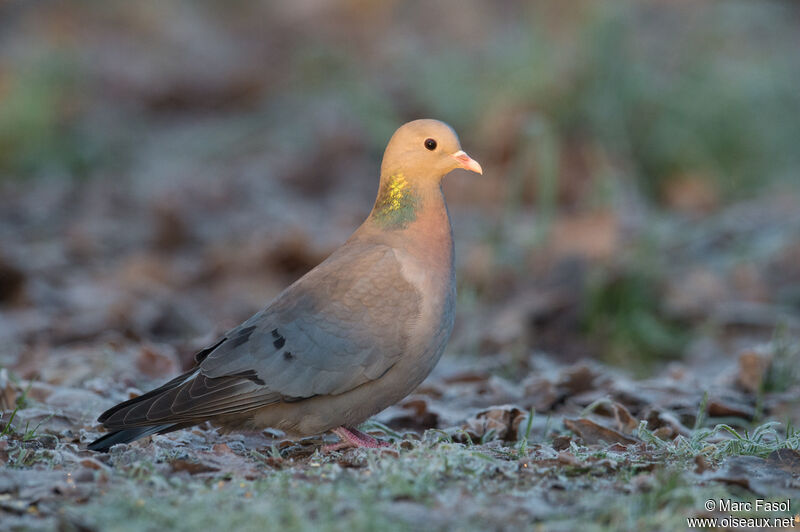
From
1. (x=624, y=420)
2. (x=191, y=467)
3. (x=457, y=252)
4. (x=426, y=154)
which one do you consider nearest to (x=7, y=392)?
(x=191, y=467)

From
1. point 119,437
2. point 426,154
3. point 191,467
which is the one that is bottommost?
point 191,467

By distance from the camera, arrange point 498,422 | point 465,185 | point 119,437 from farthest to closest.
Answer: point 465,185
point 498,422
point 119,437

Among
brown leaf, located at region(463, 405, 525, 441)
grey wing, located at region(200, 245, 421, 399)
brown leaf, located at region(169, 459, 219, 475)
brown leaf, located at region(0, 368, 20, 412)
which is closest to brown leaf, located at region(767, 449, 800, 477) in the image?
brown leaf, located at region(463, 405, 525, 441)

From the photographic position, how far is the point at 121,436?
308 cm

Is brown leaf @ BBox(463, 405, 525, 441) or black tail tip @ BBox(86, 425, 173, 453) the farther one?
brown leaf @ BBox(463, 405, 525, 441)

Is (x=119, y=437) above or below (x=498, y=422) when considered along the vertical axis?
below

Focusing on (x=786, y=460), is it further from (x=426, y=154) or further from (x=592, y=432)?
(x=426, y=154)

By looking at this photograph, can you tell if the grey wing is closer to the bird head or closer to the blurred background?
the bird head

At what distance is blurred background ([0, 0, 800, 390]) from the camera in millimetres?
5715

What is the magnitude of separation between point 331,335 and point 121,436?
0.72 m

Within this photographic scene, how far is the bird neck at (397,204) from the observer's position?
3.38 m

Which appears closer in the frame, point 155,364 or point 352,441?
point 352,441

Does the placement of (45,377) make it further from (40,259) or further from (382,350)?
(40,259)

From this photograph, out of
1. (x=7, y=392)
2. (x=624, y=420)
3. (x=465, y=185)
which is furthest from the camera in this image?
(x=465, y=185)
